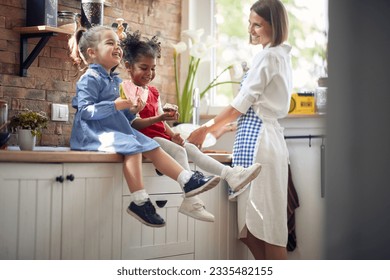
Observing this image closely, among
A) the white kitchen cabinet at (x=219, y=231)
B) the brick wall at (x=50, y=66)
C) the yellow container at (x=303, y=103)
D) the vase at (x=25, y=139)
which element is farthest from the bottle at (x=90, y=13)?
Result: the yellow container at (x=303, y=103)

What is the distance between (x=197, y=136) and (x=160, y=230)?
0.36 metres

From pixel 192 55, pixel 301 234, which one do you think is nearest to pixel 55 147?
pixel 192 55

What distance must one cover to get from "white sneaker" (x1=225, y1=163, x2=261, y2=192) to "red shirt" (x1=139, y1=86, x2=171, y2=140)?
10.1 inches

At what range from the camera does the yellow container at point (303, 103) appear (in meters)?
2.35

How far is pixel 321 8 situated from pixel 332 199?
7.74ft

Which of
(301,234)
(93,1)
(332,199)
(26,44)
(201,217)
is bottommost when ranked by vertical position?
(301,234)

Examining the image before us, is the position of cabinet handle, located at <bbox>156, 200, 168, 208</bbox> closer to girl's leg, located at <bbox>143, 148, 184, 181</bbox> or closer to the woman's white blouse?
girl's leg, located at <bbox>143, 148, 184, 181</bbox>

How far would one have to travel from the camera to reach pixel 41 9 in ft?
6.06

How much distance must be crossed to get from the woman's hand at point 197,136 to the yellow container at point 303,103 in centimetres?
50

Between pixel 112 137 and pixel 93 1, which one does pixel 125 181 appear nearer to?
pixel 112 137

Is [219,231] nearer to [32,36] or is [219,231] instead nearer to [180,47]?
[180,47]

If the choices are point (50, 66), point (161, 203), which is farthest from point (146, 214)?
point (50, 66)

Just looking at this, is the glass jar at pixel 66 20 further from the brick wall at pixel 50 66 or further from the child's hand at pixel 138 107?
the child's hand at pixel 138 107

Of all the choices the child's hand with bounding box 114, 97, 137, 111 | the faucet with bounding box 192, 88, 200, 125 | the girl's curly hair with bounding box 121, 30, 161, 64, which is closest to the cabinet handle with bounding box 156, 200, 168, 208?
the child's hand with bounding box 114, 97, 137, 111
